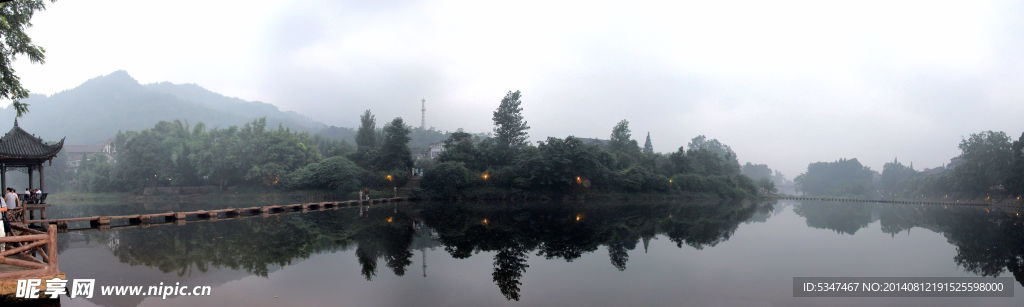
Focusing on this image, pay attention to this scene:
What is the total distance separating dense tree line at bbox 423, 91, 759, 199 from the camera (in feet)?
157

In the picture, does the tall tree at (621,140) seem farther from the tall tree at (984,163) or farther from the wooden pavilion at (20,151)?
the wooden pavilion at (20,151)

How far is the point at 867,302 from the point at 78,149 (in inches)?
5725

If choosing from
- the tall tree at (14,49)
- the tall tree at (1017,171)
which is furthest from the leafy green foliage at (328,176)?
the tall tree at (1017,171)

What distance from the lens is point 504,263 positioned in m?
12.6

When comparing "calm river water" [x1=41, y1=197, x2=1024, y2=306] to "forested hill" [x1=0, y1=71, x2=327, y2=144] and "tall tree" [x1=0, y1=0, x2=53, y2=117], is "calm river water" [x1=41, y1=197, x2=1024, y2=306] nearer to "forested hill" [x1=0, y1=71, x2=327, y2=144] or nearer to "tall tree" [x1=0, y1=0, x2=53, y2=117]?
"tall tree" [x1=0, y1=0, x2=53, y2=117]

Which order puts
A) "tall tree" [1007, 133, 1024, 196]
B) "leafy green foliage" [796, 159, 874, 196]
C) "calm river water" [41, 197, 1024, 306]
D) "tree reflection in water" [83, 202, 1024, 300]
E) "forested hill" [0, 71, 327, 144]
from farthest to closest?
1. "forested hill" [0, 71, 327, 144]
2. "leafy green foliage" [796, 159, 874, 196]
3. "tall tree" [1007, 133, 1024, 196]
4. "tree reflection in water" [83, 202, 1024, 300]
5. "calm river water" [41, 197, 1024, 306]

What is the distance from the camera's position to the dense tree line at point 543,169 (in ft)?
157

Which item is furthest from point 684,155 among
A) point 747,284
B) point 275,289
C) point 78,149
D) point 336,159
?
point 78,149

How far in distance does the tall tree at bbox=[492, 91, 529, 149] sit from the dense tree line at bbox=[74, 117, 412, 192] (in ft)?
41.2

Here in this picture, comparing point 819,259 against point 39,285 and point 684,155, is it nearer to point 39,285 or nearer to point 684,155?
point 39,285

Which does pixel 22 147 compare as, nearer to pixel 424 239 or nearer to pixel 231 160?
pixel 424 239

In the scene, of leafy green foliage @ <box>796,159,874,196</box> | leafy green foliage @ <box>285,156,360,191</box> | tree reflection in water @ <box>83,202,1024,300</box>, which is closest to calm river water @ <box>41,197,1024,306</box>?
tree reflection in water @ <box>83,202,1024,300</box>

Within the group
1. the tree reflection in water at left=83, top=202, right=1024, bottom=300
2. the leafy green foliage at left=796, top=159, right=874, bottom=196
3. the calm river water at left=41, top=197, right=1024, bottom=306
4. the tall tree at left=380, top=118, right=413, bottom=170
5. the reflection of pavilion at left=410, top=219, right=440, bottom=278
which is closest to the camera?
the calm river water at left=41, top=197, right=1024, bottom=306

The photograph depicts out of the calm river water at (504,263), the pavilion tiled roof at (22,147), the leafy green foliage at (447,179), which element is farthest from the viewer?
the leafy green foliage at (447,179)
